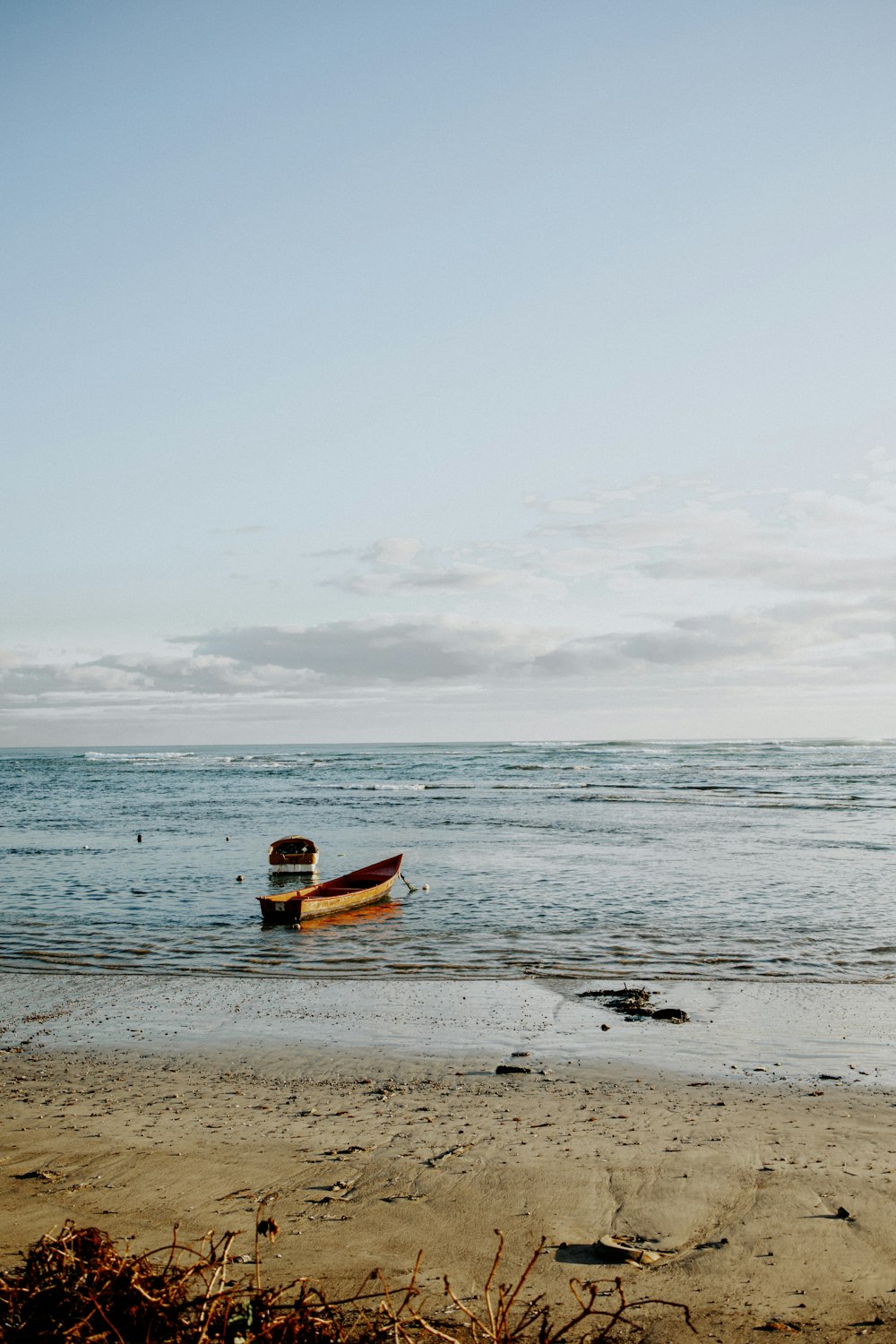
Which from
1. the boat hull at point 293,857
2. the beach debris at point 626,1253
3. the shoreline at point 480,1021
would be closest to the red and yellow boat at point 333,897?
the boat hull at point 293,857

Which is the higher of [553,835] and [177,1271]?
[177,1271]

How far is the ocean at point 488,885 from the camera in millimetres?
14031

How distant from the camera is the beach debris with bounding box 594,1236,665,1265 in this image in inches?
191

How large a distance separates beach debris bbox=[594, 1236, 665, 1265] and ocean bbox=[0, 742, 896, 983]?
787cm

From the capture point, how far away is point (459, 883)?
2183 centimetres

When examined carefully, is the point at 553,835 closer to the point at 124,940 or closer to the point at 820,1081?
the point at 124,940

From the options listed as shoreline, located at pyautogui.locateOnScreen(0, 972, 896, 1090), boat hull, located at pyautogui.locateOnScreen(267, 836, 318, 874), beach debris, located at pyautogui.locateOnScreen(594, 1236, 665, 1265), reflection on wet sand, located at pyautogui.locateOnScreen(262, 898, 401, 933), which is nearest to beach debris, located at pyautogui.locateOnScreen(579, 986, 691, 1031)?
shoreline, located at pyautogui.locateOnScreen(0, 972, 896, 1090)

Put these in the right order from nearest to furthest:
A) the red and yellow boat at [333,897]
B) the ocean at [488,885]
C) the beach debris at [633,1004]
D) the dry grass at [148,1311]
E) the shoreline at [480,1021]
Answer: the dry grass at [148,1311] → the shoreline at [480,1021] → the beach debris at [633,1004] → the ocean at [488,885] → the red and yellow boat at [333,897]

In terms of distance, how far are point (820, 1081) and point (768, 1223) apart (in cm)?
323

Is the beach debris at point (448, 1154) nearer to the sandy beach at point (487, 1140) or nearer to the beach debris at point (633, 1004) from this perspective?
the sandy beach at point (487, 1140)

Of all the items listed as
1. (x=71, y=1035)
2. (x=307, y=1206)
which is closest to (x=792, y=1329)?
(x=307, y=1206)

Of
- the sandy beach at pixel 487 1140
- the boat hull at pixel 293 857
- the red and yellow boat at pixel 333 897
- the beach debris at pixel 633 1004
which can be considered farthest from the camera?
the boat hull at pixel 293 857

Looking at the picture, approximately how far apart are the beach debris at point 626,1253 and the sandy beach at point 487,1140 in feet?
0.28

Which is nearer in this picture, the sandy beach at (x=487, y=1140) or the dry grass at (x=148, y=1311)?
the dry grass at (x=148, y=1311)
